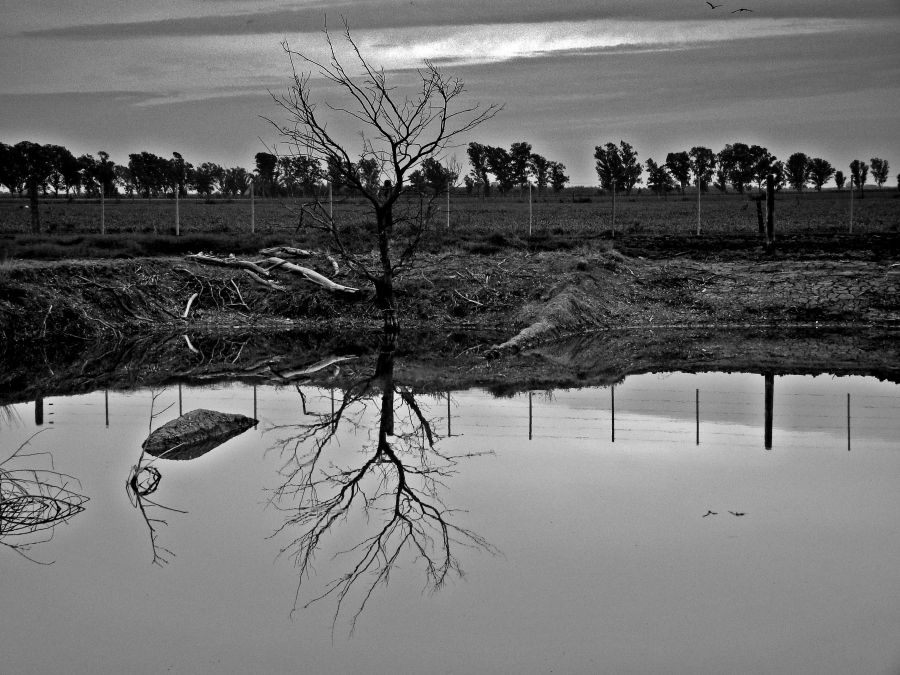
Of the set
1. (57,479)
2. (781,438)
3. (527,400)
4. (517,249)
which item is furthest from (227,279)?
(781,438)

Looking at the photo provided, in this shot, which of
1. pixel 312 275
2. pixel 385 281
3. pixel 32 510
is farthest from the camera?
pixel 312 275

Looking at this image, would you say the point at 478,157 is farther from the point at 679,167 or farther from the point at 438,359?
the point at 438,359

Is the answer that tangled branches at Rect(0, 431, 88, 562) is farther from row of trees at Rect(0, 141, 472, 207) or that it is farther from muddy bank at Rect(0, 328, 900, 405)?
row of trees at Rect(0, 141, 472, 207)

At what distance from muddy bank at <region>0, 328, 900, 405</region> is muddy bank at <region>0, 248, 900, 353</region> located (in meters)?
0.83

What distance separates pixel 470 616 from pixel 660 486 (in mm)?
3267

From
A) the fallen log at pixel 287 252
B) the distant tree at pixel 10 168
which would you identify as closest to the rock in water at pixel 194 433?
the fallen log at pixel 287 252

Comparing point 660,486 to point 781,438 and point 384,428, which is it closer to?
point 781,438

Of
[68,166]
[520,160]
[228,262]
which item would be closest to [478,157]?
[520,160]

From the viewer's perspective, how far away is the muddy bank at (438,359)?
1512cm

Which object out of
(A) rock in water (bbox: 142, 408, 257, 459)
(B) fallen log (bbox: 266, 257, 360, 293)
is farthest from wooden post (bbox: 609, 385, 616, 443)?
(B) fallen log (bbox: 266, 257, 360, 293)

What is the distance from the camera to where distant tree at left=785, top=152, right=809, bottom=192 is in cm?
11738

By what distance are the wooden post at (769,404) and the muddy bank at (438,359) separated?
563mm

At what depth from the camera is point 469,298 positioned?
22078 millimetres

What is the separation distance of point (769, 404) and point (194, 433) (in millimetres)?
7490
